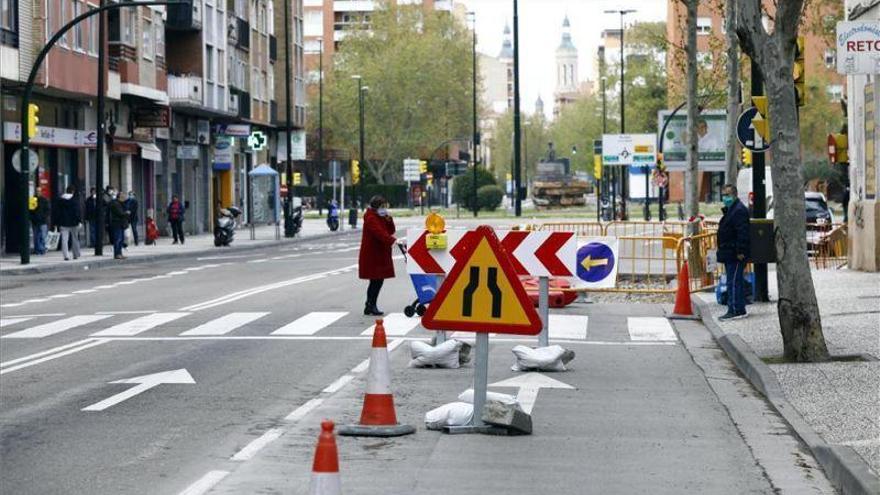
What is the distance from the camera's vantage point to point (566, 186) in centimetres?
12369

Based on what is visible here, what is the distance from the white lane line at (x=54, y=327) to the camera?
847 inches

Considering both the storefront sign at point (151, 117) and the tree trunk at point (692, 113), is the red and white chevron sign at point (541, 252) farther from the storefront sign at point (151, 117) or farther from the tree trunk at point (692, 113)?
the storefront sign at point (151, 117)

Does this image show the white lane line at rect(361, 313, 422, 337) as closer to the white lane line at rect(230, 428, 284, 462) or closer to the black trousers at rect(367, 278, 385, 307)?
the black trousers at rect(367, 278, 385, 307)

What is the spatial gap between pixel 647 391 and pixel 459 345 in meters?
2.38

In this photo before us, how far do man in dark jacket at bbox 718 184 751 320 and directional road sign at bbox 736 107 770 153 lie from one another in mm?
762

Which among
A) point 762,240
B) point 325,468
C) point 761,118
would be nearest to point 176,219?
point 762,240

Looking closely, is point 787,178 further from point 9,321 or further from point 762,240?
point 9,321

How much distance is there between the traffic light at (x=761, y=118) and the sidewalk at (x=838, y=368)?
2249mm

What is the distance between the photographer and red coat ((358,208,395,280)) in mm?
24047

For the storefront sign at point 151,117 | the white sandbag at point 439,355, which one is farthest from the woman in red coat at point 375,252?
the storefront sign at point 151,117

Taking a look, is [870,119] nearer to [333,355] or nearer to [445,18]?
[333,355]

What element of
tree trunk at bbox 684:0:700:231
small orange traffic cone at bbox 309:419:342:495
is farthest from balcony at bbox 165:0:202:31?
small orange traffic cone at bbox 309:419:342:495

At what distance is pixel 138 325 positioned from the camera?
2273cm

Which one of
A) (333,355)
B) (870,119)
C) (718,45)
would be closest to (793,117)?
(333,355)
